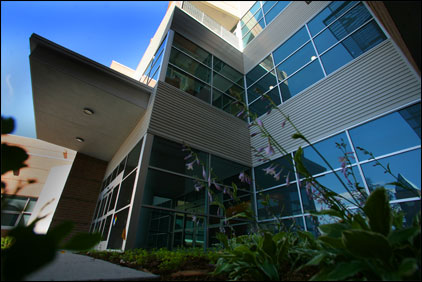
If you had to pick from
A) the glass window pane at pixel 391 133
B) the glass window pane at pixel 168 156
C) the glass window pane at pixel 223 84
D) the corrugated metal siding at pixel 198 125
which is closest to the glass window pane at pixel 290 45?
the glass window pane at pixel 223 84

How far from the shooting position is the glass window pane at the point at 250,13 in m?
11.0

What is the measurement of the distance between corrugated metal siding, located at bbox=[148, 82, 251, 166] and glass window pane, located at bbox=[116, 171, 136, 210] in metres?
1.56

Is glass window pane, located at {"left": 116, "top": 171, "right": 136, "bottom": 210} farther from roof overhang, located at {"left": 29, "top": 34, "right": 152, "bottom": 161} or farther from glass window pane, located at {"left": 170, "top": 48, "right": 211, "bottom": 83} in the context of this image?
glass window pane, located at {"left": 170, "top": 48, "right": 211, "bottom": 83}

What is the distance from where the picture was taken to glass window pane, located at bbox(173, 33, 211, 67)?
8304 millimetres

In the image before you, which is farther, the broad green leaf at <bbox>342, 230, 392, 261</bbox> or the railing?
the railing

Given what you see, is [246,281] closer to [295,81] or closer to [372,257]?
[372,257]

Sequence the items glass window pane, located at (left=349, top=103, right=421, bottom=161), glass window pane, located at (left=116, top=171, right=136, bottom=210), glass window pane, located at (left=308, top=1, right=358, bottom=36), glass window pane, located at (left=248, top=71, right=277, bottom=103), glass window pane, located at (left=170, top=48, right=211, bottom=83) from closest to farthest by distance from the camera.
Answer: glass window pane, located at (left=349, top=103, right=421, bottom=161) < glass window pane, located at (left=116, top=171, right=136, bottom=210) < glass window pane, located at (left=308, top=1, right=358, bottom=36) < glass window pane, located at (left=170, top=48, right=211, bottom=83) < glass window pane, located at (left=248, top=71, right=277, bottom=103)

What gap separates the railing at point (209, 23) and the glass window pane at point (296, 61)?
347 cm

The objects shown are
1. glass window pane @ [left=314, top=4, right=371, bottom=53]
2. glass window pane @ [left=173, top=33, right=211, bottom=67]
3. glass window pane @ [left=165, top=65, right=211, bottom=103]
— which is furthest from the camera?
glass window pane @ [left=173, top=33, right=211, bottom=67]

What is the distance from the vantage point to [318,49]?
23.9ft

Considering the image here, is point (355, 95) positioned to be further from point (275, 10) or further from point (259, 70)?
point (275, 10)

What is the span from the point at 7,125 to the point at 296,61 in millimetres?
8766

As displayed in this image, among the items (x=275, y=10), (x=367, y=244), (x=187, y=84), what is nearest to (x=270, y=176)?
(x=187, y=84)

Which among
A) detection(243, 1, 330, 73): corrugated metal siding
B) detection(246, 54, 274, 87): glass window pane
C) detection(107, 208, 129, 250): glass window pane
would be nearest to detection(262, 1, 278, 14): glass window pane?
detection(243, 1, 330, 73): corrugated metal siding
